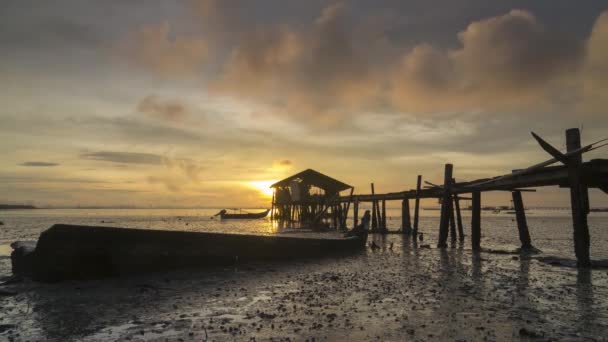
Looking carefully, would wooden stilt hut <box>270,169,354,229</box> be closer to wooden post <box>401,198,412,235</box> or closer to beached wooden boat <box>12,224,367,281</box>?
wooden post <box>401,198,412,235</box>

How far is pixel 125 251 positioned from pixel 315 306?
5.45 metres

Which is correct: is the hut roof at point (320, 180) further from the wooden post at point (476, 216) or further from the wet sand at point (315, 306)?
the wet sand at point (315, 306)

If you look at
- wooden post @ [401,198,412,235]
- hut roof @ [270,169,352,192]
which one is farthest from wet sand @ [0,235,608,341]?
hut roof @ [270,169,352,192]

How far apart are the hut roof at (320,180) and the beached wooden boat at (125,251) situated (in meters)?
23.3

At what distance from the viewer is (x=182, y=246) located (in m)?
10.6

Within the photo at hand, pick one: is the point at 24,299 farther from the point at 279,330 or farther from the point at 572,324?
the point at 572,324

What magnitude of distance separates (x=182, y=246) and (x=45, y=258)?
3140 millimetres

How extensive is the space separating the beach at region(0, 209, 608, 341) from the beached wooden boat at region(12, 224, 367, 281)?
0.36 meters

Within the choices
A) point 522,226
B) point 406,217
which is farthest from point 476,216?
point 406,217

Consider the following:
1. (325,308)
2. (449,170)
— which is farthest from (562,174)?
(325,308)

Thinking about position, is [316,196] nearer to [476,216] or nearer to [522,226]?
[522,226]

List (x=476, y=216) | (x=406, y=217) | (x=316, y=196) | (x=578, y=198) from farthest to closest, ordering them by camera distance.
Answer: (x=316, y=196) → (x=406, y=217) → (x=476, y=216) → (x=578, y=198)

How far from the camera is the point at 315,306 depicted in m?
6.89

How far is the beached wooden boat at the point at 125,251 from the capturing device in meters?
8.80
